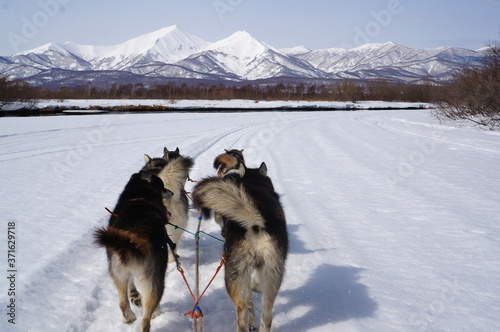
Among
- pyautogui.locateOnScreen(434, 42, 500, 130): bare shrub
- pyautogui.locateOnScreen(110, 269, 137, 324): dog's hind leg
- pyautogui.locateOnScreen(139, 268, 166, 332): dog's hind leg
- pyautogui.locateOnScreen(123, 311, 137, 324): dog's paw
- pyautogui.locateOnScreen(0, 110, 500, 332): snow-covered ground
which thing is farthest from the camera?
pyautogui.locateOnScreen(434, 42, 500, 130): bare shrub

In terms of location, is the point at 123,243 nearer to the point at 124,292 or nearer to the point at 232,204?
the point at 124,292

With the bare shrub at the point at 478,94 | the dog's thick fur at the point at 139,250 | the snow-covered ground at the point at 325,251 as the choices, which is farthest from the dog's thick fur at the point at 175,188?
the bare shrub at the point at 478,94

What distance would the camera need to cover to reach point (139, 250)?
2199 mm

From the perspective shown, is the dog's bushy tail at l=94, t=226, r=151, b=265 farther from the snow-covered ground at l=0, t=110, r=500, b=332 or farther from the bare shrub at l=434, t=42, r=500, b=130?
the bare shrub at l=434, t=42, r=500, b=130

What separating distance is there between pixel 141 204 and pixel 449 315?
2.98 meters

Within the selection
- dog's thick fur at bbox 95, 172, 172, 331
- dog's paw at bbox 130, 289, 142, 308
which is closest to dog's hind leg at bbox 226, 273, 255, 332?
dog's thick fur at bbox 95, 172, 172, 331

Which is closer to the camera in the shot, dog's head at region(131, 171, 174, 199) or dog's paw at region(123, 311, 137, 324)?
dog's paw at region(123, 311, 137, 324)

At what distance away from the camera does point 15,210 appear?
5281 millimetres

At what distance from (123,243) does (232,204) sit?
82 centimetres

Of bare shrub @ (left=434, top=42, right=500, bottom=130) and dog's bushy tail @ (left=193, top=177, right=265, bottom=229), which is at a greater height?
bare shrub @ (left=434, top=42, right=500, bottom=130)

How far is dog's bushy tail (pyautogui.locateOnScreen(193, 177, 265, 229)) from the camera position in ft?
7.57

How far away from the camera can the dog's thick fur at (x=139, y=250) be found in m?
2.16

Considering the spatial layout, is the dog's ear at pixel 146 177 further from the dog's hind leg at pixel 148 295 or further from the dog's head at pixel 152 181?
the dog's hind leg at pixel 148 295

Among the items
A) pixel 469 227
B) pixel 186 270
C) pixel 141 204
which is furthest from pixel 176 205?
pixel 469 227
